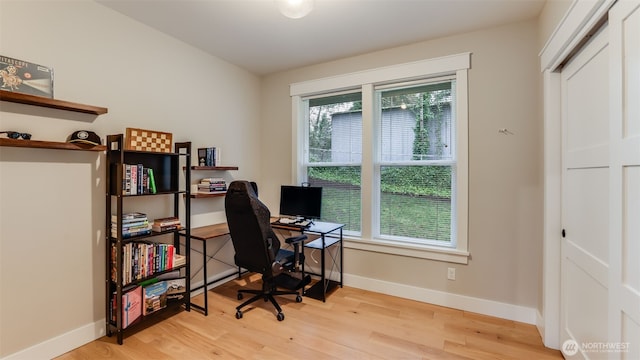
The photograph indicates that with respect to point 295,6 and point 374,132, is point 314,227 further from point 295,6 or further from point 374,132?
point 295,6

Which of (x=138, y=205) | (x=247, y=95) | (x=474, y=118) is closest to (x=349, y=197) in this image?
(x=474, y=118)

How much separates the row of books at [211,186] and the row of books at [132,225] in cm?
72

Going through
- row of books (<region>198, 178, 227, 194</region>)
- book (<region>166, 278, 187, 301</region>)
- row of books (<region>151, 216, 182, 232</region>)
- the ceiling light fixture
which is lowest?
book (<region>166, 278, 187, 301</region>)

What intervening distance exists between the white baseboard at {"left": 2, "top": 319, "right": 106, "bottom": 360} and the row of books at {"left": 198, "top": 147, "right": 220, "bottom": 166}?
159 cm

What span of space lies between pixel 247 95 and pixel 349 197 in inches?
74.5

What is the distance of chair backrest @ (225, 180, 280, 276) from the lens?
231 centimetres

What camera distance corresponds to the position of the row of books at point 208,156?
2.90 metres

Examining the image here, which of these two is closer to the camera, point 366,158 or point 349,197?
point 366,158

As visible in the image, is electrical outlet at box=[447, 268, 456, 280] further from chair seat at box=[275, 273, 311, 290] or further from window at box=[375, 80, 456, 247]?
chair seat at box=[275, 273, 311, 290]

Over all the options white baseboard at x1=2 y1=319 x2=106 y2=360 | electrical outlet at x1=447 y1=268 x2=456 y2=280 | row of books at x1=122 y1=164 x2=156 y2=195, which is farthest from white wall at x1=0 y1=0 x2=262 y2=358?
electrical outlet at x1=447 y1=268 x2=456 y2=280

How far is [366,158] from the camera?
10.1 ft

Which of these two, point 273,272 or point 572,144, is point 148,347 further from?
point 572,144

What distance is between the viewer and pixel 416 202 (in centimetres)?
294

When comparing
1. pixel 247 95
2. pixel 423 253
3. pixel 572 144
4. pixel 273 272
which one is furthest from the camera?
pixel 247 95
